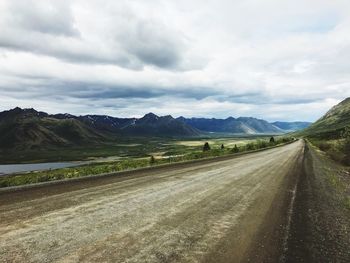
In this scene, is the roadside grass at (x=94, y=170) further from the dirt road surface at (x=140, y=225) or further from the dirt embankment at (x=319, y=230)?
the dirt embankment at (x=319, y=230)

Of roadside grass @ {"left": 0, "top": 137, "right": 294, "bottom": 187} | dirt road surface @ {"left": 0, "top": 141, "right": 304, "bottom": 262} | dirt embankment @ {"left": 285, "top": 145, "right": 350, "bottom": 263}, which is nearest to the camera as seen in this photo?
dirt road surface @ {"left": 0, "top": 141, "right": 304, "bottom": 262}

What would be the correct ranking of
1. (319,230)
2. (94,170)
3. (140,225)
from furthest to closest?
(94,170) → (319,230) → (140,225)

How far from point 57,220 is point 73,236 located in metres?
1.62

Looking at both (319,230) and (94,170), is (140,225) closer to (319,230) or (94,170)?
(319,230)

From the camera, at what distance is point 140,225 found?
9.63 m

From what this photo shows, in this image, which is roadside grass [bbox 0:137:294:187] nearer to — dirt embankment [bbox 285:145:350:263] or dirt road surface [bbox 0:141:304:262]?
dirt road surface [bbox 0:141:304:262]

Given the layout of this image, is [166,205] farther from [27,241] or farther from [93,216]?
[27,241]

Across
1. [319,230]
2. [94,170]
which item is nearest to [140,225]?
[319,230]

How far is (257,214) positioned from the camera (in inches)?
478

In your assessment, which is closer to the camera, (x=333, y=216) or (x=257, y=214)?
(x=257, y=214)

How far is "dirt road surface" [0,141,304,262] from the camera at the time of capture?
7375mm

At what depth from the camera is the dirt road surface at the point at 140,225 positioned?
7375 mm

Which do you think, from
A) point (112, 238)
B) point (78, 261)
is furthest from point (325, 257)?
point (78, 261)

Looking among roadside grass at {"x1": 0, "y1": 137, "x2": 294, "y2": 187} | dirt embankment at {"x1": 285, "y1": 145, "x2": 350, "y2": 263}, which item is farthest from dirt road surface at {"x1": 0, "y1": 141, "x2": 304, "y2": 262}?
roadside grass at {"x1": 0, "y1": 137, "x2": 294, "y2": 187}
